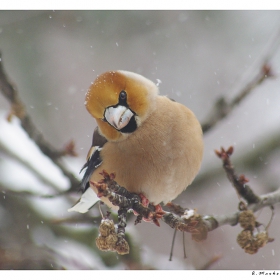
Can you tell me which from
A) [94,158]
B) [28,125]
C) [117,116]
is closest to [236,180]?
[117,116]

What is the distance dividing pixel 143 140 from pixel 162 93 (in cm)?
162

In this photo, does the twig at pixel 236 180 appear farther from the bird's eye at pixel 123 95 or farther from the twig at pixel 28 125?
the twig at pixel 28 125

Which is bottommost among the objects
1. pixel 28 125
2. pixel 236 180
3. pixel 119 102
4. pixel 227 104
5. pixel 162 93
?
Result: pixel 236 180

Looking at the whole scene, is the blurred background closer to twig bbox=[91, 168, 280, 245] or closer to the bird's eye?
twig bbox=[91, 168, 280, 245]

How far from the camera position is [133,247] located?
2.45 metres

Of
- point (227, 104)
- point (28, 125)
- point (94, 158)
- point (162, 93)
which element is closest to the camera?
point (94, 158)

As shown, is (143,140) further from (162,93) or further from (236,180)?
(162,93)

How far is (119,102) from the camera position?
180 centimetres

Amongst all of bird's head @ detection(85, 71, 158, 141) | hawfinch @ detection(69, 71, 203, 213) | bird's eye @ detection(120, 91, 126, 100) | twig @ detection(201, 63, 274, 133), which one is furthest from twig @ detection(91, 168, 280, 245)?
twig @ detection(201, 63, 274, 133)

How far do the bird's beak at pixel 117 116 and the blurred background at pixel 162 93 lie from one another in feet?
2.52

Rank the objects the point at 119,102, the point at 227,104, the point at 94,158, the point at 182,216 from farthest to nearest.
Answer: the point at 227,104 < the point at 94,158 < the point at 119,102 < the point at 182,216

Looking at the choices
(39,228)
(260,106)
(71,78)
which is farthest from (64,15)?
(39,228)

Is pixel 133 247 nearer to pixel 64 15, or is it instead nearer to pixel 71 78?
pixel 71 78

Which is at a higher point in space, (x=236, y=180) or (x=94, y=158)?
(x=94, y=158)
